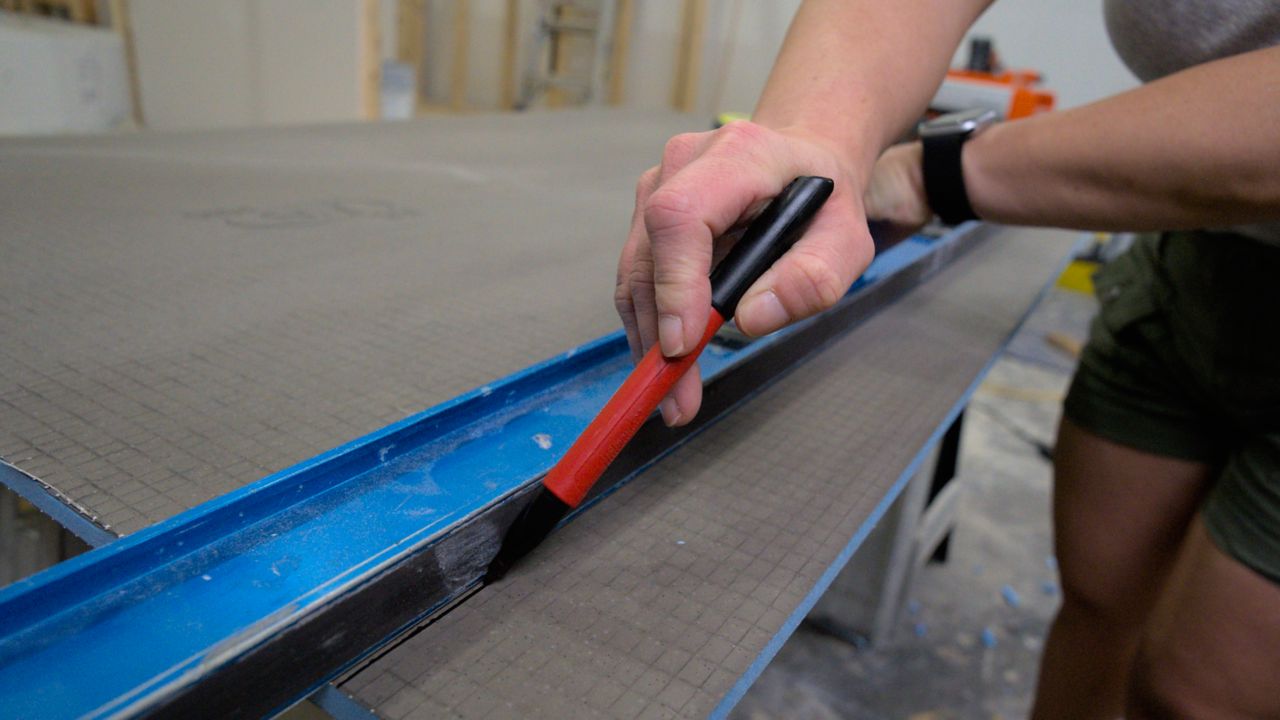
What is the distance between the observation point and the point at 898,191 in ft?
A: 2.50

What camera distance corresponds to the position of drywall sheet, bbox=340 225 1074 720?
0.39 meters

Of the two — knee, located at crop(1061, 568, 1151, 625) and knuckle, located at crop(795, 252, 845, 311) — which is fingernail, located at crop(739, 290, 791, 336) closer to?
knuckle, located at crop(795, 252, 845, 311)

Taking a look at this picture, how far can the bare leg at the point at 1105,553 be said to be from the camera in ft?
2.89

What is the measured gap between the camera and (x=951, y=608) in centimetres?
166

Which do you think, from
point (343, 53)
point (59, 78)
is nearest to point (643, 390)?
point (343, 53)

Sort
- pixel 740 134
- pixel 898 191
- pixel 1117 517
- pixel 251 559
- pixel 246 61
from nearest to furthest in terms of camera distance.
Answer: pixel 251 559 → pixel 740 134 → pixel 898 191 → pixel 1117 517 → pixel 246 61

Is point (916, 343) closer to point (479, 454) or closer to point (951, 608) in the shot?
point (479, 454)

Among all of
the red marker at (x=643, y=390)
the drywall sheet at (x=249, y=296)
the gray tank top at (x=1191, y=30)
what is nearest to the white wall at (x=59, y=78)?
the drywall sheet at (x=249, y=296)

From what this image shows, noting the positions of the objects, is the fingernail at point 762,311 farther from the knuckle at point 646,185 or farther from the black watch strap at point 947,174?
the black watch strap at point 947,174

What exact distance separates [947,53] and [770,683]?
3.65ft

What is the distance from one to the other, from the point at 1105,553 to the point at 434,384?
2.57 ft

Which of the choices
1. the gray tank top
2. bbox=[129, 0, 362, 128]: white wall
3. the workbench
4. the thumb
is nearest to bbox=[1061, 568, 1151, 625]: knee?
the workbench

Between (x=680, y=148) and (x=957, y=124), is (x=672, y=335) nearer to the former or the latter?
(x=680, y=148)

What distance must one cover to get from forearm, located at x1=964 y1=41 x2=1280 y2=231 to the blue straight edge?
1.32 ft
